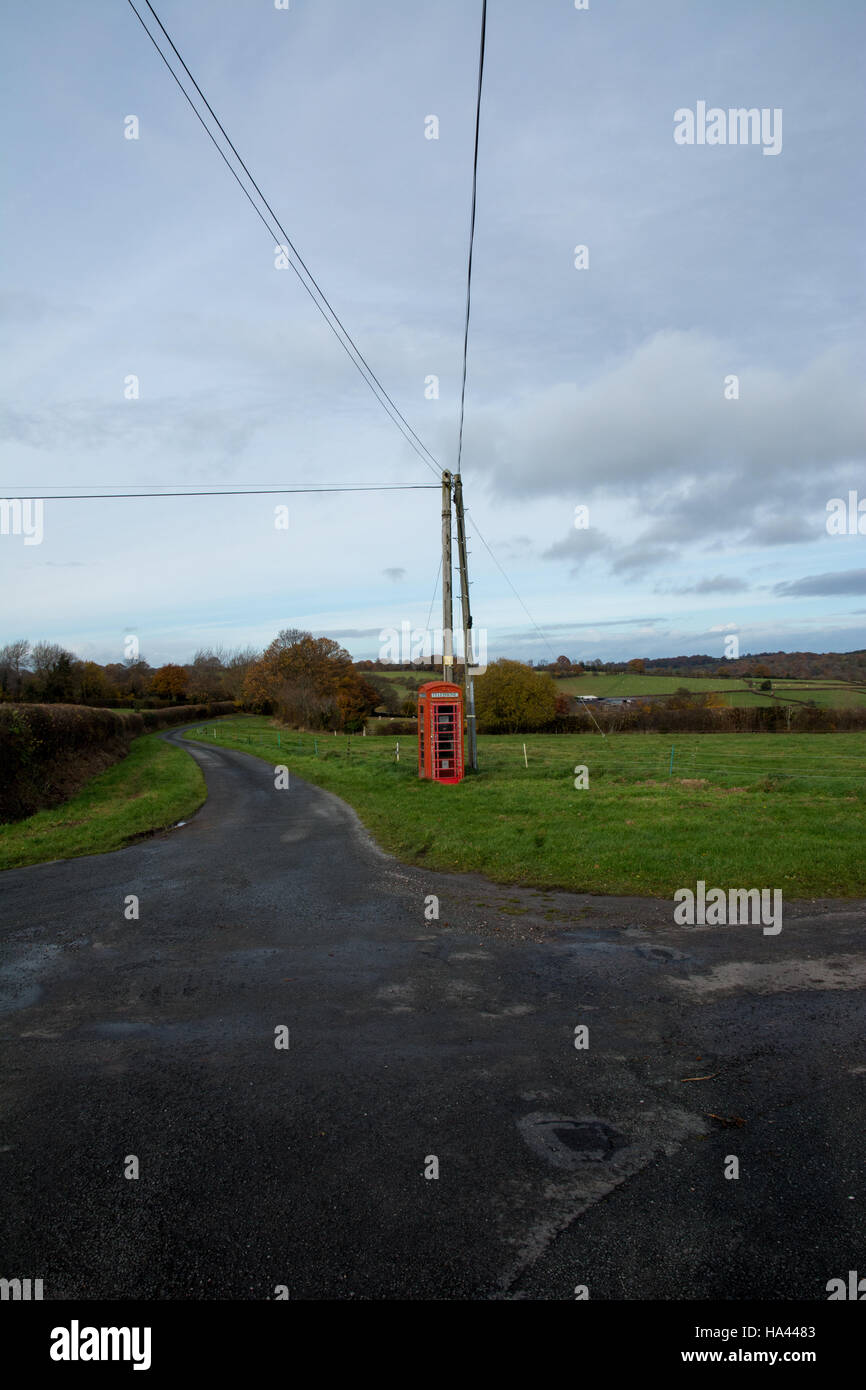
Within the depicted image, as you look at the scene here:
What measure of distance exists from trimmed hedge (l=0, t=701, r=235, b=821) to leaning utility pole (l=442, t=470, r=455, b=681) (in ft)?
36.8

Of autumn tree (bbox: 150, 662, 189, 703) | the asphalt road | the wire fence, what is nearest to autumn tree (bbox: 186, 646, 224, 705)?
autumn tree (bbox: 150, 662, 189, 703)

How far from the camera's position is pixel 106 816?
16078 millimetres

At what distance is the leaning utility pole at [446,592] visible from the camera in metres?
19.4

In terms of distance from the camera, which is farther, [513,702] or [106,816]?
[513,702]

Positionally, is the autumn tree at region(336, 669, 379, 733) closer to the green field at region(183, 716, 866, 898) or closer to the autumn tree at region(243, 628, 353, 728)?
the autumn tree at region(243, 628, 353, 728)

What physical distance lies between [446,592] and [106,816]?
10.3 m

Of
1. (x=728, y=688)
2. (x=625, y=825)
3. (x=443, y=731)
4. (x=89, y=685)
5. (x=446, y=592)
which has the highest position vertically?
(x=446, y=592)

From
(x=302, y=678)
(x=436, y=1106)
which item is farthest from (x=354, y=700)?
(x=436, y=1106)

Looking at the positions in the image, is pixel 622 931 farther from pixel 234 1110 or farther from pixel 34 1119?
pixel 34 1119

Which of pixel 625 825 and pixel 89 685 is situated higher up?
pixel 89 685

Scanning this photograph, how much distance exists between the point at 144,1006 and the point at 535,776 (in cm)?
1548

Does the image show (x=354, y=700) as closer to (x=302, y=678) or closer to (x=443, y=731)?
(x=302, y=678)

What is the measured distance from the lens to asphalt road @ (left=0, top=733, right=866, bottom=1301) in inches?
120
